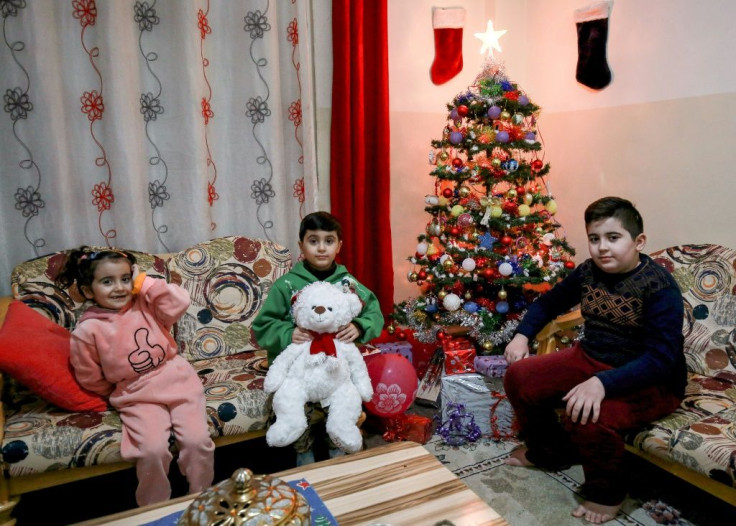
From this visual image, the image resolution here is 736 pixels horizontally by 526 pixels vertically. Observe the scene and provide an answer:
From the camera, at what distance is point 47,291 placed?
200cm

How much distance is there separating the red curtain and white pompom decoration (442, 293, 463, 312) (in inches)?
20.4

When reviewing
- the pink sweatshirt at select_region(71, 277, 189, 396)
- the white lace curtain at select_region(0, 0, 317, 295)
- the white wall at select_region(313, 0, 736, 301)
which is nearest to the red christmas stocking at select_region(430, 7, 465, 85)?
the white wall at select_region(313, 0, 736, 301)

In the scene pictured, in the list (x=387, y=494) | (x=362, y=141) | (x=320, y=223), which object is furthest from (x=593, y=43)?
(x=387, y=494)

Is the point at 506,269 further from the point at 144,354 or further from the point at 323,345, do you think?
the point at 144,354

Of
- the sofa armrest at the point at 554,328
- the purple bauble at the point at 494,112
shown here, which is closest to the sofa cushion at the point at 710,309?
the sofa armrest at the point at 554,328

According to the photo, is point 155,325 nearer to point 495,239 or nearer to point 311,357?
point 311,357

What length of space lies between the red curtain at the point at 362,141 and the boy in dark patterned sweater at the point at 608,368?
1.20 meters

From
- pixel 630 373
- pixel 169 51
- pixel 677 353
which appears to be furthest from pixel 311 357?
pixel 169 51

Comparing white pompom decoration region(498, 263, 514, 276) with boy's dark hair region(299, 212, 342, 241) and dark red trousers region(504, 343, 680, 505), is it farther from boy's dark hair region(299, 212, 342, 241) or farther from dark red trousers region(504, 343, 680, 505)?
boy's dark hair region(299, 212, 342, 241)

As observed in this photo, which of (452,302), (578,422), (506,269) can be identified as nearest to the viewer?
(578,422)

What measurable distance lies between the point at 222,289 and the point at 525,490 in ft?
5.18

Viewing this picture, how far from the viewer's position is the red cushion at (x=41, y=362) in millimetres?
1629

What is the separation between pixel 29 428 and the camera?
1.57m

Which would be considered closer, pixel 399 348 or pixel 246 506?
pixel 246 506
